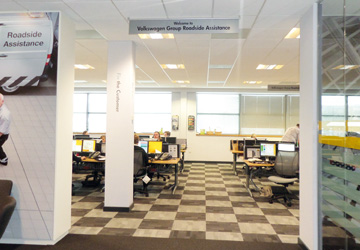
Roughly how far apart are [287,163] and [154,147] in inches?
122

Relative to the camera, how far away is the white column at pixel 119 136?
4695mm

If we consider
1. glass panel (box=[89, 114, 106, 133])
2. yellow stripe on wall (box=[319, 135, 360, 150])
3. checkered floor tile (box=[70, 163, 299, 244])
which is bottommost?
checkered floor tile (box=[70, 163, 299, 244])

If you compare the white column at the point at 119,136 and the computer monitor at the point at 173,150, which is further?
the computer monitor at the point at 173,150

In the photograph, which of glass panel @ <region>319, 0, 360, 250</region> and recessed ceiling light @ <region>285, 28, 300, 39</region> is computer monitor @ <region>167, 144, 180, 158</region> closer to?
recessed ceiling light @ <region>285, 28, 300, 39</region>

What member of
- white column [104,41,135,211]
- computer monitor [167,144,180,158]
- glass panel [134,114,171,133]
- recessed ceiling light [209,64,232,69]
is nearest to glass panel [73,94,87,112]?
glass panel [134,114,171,133]

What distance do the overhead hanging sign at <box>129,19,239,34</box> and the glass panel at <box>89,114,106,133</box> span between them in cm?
898

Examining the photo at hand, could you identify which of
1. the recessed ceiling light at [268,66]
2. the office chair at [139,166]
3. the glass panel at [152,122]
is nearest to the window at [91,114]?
the glass panel at [152,122]

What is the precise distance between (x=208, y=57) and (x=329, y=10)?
3.16 metres

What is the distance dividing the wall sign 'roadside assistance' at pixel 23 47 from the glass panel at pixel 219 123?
872 centimetres

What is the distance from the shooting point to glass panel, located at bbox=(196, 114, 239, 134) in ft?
38.1

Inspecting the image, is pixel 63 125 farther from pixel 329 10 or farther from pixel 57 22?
pixel 329 10

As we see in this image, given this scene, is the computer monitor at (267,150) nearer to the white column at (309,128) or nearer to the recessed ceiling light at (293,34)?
the recessed ceiling light at (293,34)

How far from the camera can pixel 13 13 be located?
3465mm

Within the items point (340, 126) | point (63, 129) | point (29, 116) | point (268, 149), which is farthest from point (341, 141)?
point (268, 149)
